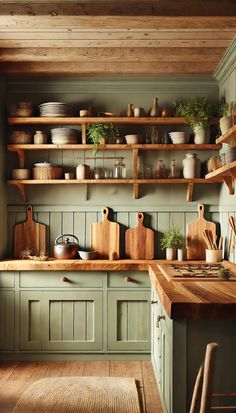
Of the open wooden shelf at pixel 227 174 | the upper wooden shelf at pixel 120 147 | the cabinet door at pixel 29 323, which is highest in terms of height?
the upper wooden shelf at pixel 120 147

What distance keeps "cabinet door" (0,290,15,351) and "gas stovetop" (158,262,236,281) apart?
4.67 feet

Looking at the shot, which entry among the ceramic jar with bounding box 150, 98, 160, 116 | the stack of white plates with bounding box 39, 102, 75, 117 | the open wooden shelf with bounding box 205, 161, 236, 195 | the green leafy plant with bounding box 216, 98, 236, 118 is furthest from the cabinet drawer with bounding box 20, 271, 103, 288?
the green leafy plant with bounding box 216, 98, 236, 118

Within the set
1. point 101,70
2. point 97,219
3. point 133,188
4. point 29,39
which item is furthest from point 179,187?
point 29,39

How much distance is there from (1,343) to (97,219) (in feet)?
4.87

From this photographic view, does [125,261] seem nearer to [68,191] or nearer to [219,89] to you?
[68,191]

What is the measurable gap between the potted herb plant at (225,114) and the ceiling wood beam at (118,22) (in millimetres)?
692

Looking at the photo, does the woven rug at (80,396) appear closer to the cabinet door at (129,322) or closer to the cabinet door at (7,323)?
the cabinet door at (129,322)

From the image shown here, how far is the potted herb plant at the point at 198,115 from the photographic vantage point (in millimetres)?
4785

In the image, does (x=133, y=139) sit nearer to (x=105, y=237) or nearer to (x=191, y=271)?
(x=105, y=237)

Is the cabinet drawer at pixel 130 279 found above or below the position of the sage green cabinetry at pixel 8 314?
above

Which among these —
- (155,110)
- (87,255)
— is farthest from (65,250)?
(155,110)

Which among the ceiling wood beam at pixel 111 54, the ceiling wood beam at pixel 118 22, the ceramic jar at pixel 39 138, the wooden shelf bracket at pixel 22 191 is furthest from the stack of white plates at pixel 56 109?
the ceiling wood beam at pixel 118 22

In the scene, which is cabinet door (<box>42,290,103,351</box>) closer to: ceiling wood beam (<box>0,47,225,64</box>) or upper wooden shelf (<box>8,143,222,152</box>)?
upper wooden shelf (<box>8,143,222,152</box>)

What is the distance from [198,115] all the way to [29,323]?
8.11 feet
